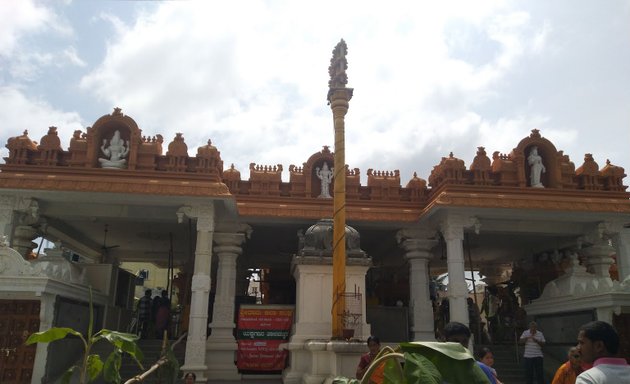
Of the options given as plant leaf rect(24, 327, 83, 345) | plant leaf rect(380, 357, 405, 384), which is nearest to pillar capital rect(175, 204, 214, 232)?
plant leaf rect(24, 327, 83, 345)

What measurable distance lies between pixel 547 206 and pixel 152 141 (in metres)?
10.9

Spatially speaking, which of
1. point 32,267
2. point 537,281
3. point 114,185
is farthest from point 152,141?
point 537,281

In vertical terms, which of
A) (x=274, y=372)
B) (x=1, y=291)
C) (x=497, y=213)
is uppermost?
(x=497, y=213)

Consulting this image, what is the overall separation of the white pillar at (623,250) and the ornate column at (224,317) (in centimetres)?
1065

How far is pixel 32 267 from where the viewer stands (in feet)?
34.6

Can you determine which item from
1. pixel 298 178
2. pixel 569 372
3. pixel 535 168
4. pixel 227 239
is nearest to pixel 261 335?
pixel 227 239

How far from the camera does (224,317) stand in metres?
14.2

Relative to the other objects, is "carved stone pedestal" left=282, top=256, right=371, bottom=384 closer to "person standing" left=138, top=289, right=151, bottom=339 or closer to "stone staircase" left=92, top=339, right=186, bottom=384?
"stone staircase" left=92, top=339, right=186, bottom=384

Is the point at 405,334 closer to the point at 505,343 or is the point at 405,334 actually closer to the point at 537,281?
the point at 505,343

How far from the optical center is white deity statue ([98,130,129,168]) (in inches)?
525

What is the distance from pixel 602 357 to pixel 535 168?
12.6 meters

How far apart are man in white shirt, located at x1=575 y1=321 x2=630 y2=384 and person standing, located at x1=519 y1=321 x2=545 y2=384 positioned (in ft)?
28.0

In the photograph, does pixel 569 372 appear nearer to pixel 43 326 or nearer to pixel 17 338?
pixel 43 326

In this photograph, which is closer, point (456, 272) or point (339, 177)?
point (339, 177)
